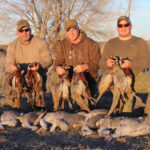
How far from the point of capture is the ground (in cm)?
379

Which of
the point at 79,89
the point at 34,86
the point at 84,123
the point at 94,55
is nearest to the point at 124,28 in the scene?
the point at 94,55

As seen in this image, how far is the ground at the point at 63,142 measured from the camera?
3787 millimetres

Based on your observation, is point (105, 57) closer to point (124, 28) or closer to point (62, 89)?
point (124, 28)

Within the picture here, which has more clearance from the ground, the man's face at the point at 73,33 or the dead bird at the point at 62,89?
the man's face at the point at 73,33

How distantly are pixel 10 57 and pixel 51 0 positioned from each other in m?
8.29

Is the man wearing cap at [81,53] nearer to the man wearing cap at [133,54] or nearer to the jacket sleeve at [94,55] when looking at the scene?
the jacket sleeve at [94,55]

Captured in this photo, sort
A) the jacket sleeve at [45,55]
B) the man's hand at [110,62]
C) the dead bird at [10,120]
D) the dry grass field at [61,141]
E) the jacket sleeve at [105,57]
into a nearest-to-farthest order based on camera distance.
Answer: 1. the dry grass field at [61,141]
2. the dead bird at [10,120]
3. the man's hand at [110,62]
4. the jacket sleeve at [105,57]
5. the jacket sleeve at [45,55]

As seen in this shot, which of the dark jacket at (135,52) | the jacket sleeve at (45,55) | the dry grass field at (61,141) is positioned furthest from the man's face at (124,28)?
the dry grass field at (61,141)

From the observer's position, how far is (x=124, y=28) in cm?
565

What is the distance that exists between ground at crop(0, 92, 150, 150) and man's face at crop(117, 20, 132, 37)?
8.24 feet

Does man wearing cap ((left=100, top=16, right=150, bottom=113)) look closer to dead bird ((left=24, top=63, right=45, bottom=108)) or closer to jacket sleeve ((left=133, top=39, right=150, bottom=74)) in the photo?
jacket sleeve ((left=133, top=39, right=150, bottom=74))

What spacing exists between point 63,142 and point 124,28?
117 inches

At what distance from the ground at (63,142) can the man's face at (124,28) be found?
251cm

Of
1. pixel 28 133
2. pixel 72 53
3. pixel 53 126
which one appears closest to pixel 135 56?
pixel 72 53
